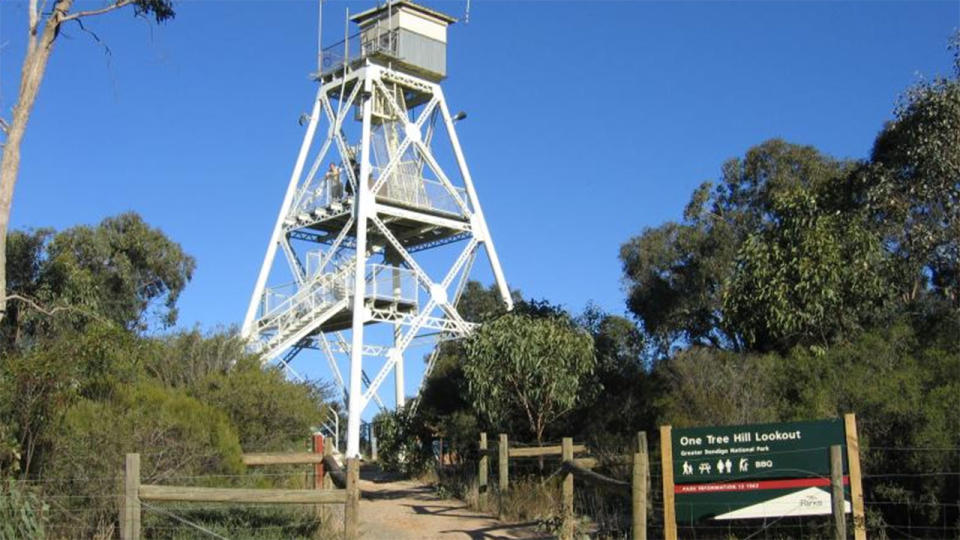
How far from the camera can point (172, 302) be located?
39.8 m

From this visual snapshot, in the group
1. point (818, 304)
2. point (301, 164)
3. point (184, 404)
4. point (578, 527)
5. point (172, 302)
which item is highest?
point (301, 164)

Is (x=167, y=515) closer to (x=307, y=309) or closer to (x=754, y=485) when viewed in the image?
(x=754, y=485)

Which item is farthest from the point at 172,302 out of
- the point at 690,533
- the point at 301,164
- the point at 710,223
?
the point at 690,533

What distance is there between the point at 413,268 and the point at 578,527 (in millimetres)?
20706

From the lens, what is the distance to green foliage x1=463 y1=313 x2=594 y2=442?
21.5 metres

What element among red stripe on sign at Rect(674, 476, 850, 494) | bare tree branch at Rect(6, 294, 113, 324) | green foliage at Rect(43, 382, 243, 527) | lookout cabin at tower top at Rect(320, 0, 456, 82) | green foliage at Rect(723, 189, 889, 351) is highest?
lookout cabin at tower top at Rect(320, 0, 456, 82)

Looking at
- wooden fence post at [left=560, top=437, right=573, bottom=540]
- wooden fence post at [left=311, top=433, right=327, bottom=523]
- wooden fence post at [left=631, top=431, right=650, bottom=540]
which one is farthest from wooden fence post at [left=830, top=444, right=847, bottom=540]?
wooden fence post at [left=311, top=433, right=327, bottom=523]

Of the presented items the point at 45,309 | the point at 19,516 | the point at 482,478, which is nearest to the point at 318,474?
the point at 482,478

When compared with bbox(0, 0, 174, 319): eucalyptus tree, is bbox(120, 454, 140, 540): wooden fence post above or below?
below

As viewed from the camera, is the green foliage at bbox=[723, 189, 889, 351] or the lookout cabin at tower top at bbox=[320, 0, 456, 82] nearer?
the green foliage at bbox=[723, 189, 889, 351]

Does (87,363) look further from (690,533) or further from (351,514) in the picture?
(690,533)

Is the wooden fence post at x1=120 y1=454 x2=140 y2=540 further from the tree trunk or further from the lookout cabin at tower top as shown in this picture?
the lookout cabin at tower top

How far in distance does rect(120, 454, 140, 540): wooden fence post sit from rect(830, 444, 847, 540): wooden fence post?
7.91 meters

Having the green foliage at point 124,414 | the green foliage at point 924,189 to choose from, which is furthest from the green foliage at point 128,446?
the green foliage at point 924,189
